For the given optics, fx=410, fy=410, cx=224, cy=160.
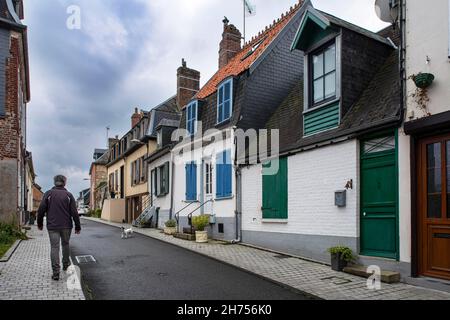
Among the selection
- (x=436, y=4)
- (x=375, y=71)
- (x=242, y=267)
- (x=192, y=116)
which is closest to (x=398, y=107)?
(x=436, y=4)

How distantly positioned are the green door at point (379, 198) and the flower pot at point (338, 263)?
453 mm

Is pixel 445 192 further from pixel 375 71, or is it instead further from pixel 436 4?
pixel 375 71

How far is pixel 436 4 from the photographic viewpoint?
711 centimetres

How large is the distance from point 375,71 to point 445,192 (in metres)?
4.34

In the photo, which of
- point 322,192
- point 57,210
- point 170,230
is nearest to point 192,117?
point 170,230

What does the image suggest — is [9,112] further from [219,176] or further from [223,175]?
[223,175]

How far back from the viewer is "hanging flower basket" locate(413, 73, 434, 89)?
7.04 meters

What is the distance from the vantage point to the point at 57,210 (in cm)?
729

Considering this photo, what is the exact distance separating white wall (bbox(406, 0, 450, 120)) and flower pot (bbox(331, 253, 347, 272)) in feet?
10.5

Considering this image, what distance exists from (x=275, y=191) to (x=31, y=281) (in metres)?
6.59

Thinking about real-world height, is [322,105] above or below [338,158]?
above

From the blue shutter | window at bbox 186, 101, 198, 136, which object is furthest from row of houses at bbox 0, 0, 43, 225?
the blue shutter

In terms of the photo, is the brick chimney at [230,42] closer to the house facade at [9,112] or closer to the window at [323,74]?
the house facade at [9,112]

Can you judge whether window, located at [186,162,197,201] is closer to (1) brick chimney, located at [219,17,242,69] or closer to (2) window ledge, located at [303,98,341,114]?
(1) brick chimney, located at [219,17,242,69]
